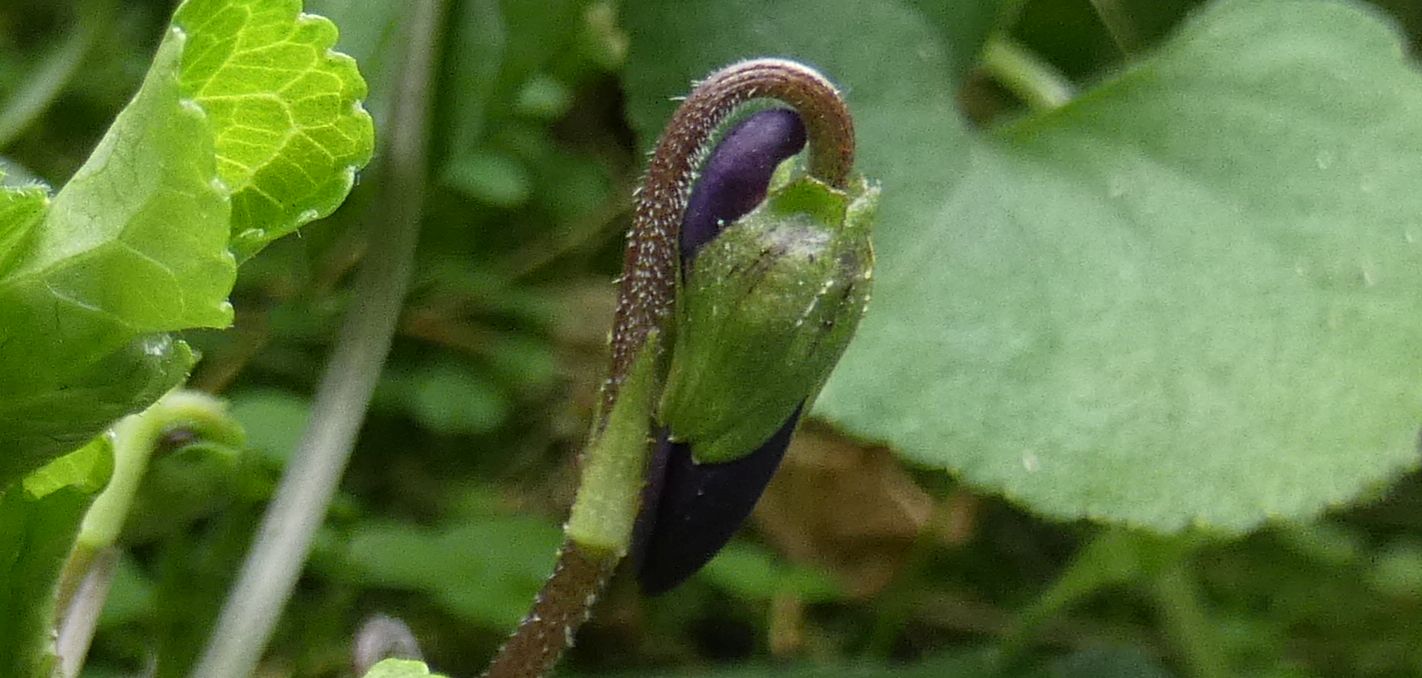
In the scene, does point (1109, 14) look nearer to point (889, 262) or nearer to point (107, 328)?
point (889, 262)

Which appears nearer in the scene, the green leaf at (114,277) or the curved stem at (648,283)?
the green leaf at (114,277)

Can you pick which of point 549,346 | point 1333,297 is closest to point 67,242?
point 1333,297

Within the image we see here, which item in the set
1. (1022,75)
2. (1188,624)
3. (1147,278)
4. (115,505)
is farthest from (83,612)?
(1188,624)

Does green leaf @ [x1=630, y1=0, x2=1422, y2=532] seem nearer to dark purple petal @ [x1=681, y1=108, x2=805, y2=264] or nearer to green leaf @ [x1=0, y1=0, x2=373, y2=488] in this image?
dark purple petal @ [x1=681, y1=108, x2=805, y2=264]

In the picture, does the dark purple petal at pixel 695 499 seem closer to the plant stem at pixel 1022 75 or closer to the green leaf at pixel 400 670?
the green leaf at pixel 400 670

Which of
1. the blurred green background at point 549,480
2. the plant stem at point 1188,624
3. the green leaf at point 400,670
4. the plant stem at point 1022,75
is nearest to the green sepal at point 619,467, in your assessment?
the green leaf at point 400,670

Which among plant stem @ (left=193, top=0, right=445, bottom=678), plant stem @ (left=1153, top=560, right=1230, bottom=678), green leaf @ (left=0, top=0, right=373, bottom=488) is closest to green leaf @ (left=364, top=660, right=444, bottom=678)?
green leaf @ (left=0, top=0, right=373, bottom=488)
